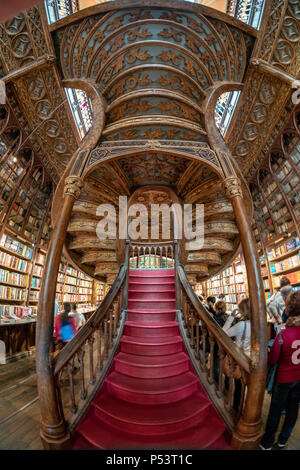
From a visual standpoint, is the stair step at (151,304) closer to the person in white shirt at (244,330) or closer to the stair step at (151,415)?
the person in white shirt at (244,330)

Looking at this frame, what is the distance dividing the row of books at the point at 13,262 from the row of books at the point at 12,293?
0.42 m

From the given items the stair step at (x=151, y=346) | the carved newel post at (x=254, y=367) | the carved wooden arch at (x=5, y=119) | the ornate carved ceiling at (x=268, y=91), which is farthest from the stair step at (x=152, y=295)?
the carved wooden arch at (x=5, y=119)

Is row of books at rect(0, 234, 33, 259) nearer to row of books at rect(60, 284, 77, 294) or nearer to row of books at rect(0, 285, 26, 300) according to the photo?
row of books at rect(0, 285, 26, 300)

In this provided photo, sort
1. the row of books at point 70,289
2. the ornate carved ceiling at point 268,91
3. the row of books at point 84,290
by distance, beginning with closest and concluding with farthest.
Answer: the ornate carved ceiling at point 268,91, the row of books at point 70,289, the row of books at point 84,290

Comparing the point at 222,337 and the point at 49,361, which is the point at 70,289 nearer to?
the point at 49,361

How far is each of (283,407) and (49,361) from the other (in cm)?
172

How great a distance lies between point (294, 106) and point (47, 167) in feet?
16.3

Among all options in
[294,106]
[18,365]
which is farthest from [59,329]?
[294,106]

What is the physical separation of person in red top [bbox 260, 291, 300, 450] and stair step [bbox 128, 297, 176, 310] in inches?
67.0

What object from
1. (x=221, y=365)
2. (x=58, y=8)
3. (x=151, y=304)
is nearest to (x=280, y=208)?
(x=151, y=304)

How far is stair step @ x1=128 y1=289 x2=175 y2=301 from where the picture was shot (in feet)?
10.6

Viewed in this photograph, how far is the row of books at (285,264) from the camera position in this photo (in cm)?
418

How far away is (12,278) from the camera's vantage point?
13.7ft
